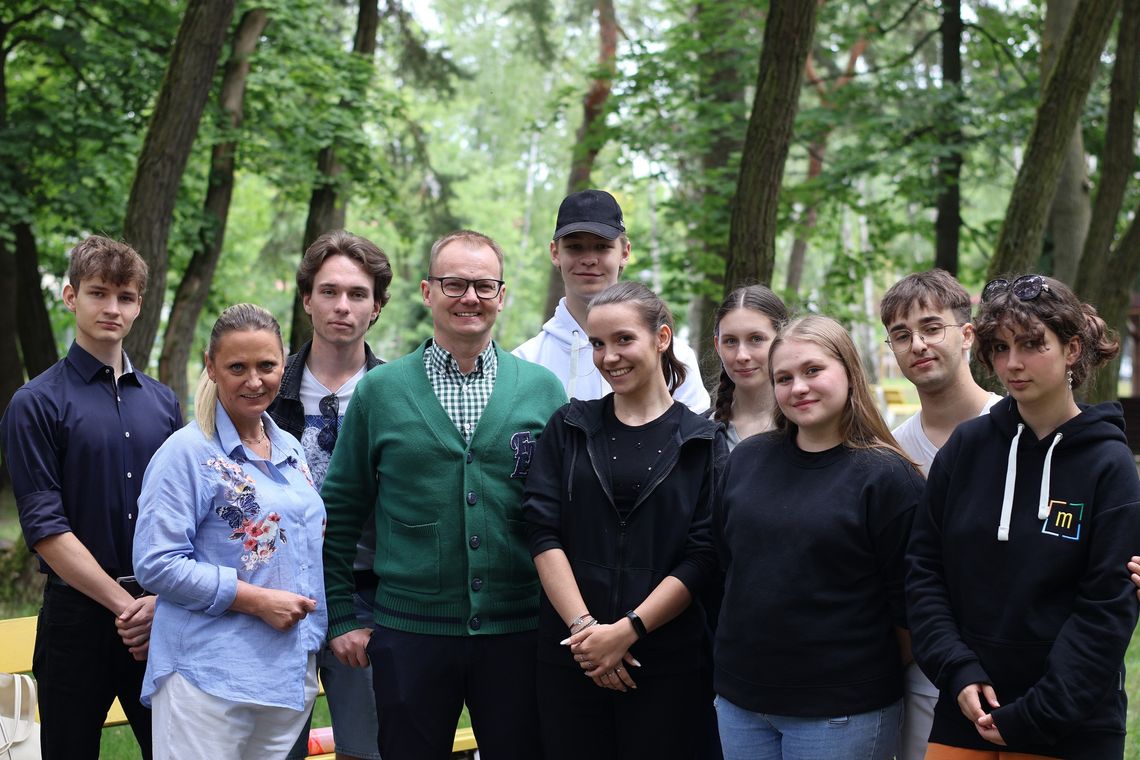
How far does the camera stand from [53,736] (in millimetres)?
3555

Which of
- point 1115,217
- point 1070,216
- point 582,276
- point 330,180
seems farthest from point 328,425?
point 330,180

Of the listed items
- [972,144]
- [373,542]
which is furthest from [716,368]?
[972,144]

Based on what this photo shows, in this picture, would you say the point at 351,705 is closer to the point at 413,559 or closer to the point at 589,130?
the point at 413,559

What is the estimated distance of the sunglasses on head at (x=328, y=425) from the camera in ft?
13.1

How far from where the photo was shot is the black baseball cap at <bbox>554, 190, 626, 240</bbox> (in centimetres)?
412

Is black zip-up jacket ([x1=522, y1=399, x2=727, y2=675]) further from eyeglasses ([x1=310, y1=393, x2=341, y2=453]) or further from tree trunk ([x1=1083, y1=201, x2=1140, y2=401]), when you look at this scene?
tree trunk ([x1=1083, y1=201, x2=1140, y2=401])

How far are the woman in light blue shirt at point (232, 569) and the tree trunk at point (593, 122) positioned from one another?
26.1ft

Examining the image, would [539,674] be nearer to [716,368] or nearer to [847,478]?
[847,478]

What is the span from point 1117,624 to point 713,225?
10.9 m

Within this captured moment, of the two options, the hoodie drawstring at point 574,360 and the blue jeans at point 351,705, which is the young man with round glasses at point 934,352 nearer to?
the hoodie drawstring at point 574,360

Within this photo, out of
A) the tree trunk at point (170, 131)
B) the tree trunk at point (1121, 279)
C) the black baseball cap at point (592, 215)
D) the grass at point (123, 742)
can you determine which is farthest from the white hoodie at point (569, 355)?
the tree trunk at point (1121, 279)

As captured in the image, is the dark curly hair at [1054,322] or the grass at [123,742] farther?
the grass at [123,742]

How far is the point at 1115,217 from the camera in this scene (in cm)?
996

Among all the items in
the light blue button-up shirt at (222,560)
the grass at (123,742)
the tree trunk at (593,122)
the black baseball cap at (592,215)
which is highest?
Result: the tree trunk at (593,122)
